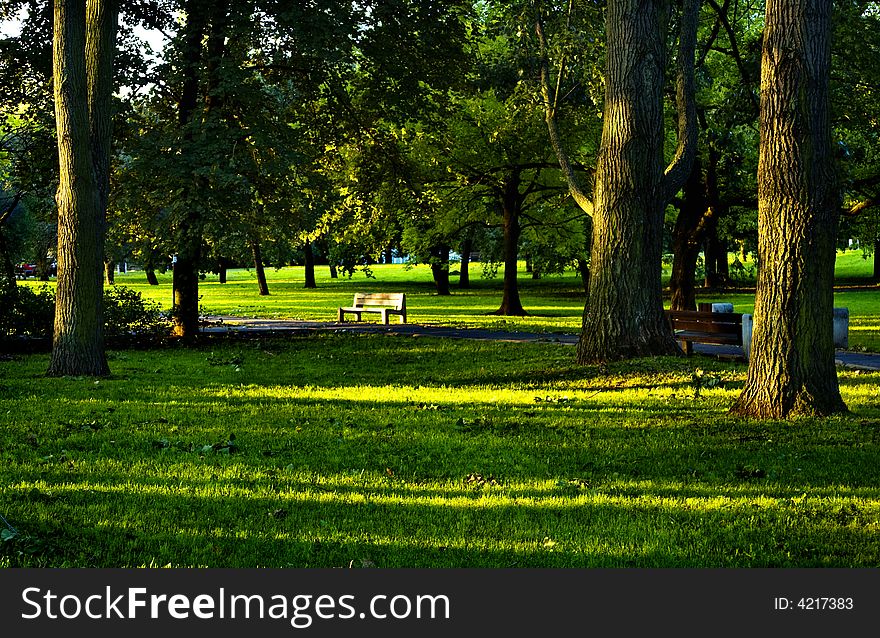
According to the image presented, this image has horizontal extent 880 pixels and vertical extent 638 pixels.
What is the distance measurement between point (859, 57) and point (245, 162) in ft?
48.2

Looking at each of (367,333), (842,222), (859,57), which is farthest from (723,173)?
(842,222)

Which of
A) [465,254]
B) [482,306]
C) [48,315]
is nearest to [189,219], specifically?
[48,315]

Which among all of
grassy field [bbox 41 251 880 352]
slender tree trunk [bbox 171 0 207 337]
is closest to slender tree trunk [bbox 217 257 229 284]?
grassy field [bbox 41 251 880 352]

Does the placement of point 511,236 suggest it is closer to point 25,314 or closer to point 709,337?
point 25,314

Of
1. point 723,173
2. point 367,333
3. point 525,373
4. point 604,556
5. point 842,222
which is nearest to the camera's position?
point 604,556

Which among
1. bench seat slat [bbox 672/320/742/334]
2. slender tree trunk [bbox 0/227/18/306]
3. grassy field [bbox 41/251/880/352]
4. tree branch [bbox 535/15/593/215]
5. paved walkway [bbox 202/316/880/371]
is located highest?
tree branch [bbox 535/15/593/215]

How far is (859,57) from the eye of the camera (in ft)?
72.4

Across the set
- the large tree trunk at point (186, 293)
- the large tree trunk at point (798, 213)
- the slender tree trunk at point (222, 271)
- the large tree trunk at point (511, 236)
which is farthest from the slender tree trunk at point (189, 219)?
the slender tree trunk at point (222, 271)

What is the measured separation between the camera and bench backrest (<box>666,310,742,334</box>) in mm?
14933

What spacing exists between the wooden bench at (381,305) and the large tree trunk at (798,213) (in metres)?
17.8

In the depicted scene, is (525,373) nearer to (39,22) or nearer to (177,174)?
(177,174)

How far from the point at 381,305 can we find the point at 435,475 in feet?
69.6

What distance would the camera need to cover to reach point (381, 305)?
2853 cm

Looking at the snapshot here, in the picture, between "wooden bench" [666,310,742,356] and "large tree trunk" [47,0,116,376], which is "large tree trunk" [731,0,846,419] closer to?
"wooden bench" [666,310,742,356]
